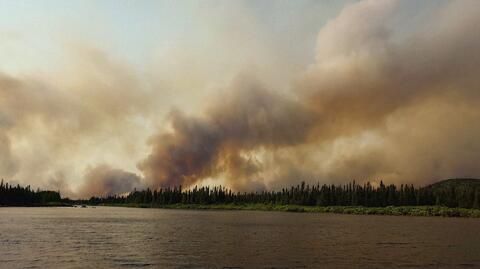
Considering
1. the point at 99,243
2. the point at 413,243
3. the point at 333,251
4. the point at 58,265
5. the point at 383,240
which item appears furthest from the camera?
the point at 383,240

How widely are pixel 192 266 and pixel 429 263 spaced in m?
32.1

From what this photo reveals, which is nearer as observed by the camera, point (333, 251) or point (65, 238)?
point (333, 251)

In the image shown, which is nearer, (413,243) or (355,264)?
(355,264)

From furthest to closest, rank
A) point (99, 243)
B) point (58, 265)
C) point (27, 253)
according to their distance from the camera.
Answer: point (99, 243), point (27, 253), point (58, 265)

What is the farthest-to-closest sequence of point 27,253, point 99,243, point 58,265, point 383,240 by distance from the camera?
point 383,240 → point 99,243 → point 27,253 → point 58,265

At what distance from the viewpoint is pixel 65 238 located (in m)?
91.5

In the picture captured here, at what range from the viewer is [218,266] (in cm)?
5722

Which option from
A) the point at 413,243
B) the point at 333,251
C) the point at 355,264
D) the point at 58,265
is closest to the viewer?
the point at 58,265

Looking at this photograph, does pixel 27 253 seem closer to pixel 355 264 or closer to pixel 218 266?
pixel 218 266

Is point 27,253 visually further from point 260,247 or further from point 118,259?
point 260,247

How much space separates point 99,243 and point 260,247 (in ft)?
93.7

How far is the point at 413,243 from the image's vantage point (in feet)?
296

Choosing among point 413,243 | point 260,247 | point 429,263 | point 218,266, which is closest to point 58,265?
point 218,266

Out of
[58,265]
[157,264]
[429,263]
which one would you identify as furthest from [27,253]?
[429,263]
